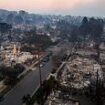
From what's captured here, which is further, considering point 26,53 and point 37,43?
point 37,43

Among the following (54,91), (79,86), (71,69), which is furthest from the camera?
(71,69)

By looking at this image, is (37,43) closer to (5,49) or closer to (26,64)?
(5,49)

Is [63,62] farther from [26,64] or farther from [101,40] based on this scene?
[101,40]

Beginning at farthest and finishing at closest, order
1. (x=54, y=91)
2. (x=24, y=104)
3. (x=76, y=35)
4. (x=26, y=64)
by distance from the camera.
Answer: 1. (x=76, y=35)
2. (x=26, y=64)
3. (x=54, y=91)
4. (x=24, y=104)

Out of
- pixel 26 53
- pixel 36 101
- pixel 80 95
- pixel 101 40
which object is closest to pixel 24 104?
pixel 36 101

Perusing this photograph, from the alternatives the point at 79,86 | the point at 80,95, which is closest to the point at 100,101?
the point at 80,95

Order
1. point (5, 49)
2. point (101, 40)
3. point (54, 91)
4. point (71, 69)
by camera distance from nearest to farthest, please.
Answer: point (54, 91)
point (71, 69)
point (5, 49)
point (101, 40)
